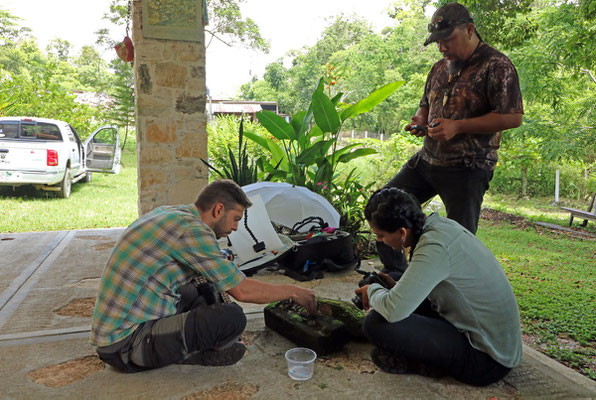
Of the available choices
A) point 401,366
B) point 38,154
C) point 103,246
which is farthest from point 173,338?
point 38,154

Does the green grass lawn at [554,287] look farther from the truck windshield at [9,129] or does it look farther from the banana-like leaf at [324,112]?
the truck windshield at [9,129]

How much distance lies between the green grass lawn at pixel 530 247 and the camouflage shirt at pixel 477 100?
1289 mm

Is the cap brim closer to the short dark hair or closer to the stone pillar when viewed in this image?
the short dark hair

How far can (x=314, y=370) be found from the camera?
2297 mm

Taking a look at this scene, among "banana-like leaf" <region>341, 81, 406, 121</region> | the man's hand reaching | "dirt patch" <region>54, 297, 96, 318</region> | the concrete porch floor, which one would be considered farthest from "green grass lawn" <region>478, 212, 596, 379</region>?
"dirt patch" <region>54, 297, 96, 318</region>

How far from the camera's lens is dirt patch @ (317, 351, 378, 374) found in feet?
7.56

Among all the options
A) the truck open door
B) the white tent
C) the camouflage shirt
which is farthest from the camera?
the truck open door

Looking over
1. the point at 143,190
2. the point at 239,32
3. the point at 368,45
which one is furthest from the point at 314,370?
the point at 368,45

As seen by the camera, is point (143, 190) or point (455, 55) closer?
point (455, 55)

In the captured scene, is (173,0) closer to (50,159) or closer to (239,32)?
(50,159)

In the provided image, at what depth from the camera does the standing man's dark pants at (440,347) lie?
2053 mm

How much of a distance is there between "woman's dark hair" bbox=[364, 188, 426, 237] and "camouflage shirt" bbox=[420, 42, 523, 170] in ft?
2.76

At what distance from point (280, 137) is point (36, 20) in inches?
1137

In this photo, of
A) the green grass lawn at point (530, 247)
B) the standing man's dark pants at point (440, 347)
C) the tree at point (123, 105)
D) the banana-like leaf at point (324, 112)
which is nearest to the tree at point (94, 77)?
the tree at point (123, 105)
